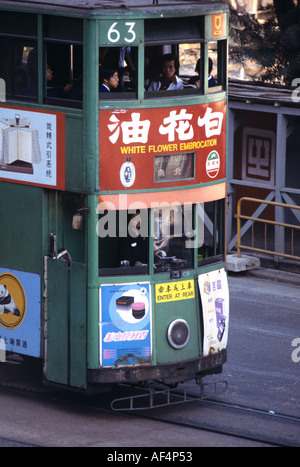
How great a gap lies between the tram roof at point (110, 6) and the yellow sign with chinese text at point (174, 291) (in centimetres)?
302

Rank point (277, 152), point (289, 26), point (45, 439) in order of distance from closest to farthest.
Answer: point (45, 439) < point (277, 152) < point (289, 26)

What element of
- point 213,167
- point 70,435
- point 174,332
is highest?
point 213,167

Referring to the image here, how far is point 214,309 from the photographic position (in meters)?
13.1

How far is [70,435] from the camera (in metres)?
12.1

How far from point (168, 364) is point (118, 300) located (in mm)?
968

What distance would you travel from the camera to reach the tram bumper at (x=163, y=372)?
40.4ft

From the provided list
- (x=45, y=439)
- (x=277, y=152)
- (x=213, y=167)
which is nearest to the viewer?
(x=45, y=439)

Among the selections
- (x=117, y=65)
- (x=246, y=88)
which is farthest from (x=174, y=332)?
(x=246, y=88)

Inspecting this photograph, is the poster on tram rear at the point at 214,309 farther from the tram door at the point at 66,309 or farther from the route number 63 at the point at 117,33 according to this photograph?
the route number 63 at the point at 117,33

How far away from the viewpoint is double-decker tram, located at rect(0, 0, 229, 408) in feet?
39.5

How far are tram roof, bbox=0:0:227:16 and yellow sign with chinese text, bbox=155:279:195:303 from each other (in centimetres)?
302

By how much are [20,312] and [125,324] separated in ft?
4.82

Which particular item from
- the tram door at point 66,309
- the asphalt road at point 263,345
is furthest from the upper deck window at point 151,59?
the asphalt road at point 263,345

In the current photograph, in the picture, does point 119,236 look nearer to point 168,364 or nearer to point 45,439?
point 168,364
